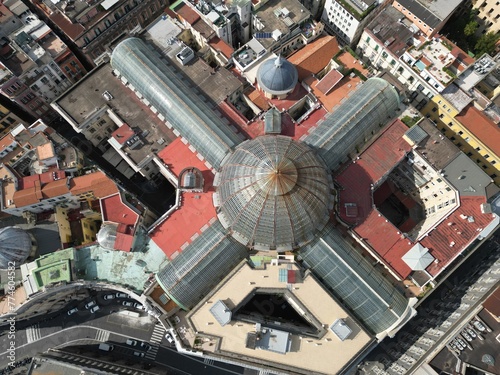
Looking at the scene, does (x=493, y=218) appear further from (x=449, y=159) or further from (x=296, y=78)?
(x=296, y=78)

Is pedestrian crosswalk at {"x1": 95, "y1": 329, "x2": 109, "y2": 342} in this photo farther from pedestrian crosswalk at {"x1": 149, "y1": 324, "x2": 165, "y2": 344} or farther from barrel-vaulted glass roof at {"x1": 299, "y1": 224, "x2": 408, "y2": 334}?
barrel-vaulted glass roof at {"x1": 299, "y1": 224, "x2": 408, "y2": 334}


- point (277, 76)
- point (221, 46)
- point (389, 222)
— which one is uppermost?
point (221, 46)

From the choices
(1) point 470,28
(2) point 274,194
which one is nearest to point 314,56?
(2) point 274,194

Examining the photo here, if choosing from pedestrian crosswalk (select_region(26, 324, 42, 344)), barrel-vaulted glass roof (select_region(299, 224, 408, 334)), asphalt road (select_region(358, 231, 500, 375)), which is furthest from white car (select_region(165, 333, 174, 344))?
asphalt road (select_region(358, 231, 500, 375))

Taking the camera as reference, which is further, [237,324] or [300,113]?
[300,113]

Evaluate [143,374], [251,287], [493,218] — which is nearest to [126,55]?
[251,287]

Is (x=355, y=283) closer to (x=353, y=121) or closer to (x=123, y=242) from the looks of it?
(x=353, y=121)

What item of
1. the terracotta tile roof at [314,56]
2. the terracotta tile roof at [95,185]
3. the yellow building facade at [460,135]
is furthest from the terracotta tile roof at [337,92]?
the terracotta tile roof at [95,185]
